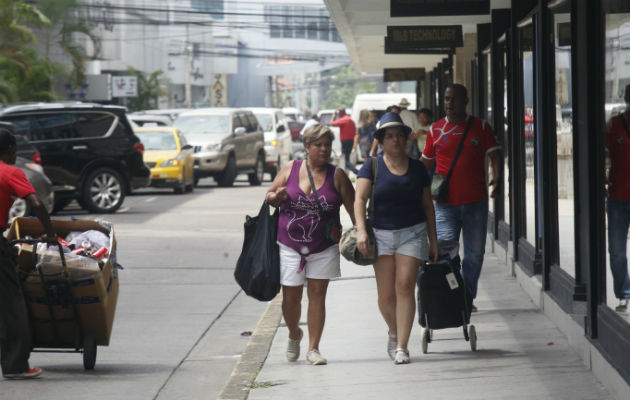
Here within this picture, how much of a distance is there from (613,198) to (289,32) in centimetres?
11734

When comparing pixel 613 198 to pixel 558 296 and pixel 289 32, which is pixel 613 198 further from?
pixel 289 32

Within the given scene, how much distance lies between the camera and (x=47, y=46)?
4241cm

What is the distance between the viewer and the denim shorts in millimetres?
7477

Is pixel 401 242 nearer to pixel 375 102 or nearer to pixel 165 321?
pixel 165 321

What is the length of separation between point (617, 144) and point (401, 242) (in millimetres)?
1523

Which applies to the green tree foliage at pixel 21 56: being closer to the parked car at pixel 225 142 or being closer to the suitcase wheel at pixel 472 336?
the parked car at pixel 225 142

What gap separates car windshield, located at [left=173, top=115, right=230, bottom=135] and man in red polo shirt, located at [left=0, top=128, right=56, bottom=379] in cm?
2234

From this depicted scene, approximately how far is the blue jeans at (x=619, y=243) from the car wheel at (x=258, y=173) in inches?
951

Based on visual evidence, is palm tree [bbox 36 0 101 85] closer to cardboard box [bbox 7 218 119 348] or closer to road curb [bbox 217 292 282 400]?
road curb [bbox 217 292 282 400]

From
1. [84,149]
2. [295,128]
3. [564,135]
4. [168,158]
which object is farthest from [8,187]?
[295,128]

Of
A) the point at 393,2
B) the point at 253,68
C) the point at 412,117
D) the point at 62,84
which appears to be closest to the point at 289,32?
the point at 253,68

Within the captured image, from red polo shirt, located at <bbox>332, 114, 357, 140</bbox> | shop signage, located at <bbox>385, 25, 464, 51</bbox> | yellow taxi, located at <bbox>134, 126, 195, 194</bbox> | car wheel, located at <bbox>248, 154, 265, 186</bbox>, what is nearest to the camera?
shop signage, located at <bbox>385, 25, 464, 51</bbox>

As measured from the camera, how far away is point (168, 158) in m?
26.2

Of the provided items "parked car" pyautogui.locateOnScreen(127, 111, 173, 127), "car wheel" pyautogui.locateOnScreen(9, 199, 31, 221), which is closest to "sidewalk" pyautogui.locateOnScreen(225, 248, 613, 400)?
"car wheel" pyautogui.locateOnScreen(9, 199, 31, 221)
